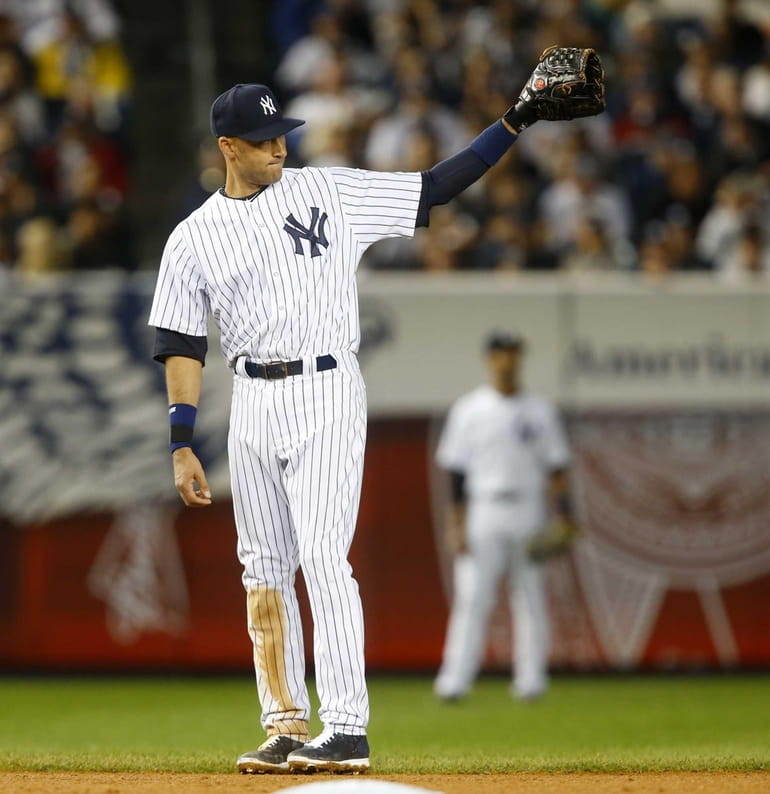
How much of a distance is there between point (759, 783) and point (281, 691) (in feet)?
5.25

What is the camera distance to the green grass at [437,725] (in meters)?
6.17

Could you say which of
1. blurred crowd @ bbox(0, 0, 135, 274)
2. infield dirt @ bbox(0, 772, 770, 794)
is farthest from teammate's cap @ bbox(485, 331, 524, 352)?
infield dirt @ bbox(0, 772, 770, 794)

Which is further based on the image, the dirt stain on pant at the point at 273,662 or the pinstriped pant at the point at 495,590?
the pinstriped pant at the point at 495,590

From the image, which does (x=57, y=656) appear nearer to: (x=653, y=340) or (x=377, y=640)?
(x=377, y=640)

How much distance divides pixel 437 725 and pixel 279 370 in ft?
13.2

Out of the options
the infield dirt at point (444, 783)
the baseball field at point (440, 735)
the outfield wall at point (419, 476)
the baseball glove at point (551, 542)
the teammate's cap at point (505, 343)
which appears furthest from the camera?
the outfield wall at point (419, 476)

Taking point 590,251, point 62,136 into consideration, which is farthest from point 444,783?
point 62,136

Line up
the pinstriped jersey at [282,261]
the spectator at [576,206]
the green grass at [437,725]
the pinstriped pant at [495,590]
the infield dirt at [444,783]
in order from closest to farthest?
the infield dirt at [444,783], the pinstriped jersey at [282,261], the green grass at [437,725], the pinstriped pant at [495,590], the spectator at [576,206]

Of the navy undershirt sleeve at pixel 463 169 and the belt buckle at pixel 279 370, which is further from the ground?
the navy undershirt sleeve at pixel 463 169

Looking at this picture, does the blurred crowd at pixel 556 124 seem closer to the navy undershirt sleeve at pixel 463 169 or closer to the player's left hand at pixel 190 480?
the navy undershirt sleeve at pixel 463 169

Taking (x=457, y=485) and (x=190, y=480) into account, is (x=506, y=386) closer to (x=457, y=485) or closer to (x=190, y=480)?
(x=457, y=485)

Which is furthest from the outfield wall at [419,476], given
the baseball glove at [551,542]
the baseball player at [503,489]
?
the baseball glove at [551,542]

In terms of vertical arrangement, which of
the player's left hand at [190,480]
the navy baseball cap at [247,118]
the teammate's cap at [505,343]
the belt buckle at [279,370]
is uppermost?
the navy baseball cap at [247,118]

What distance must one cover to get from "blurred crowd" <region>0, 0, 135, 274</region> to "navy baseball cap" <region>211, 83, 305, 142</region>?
615 cm
